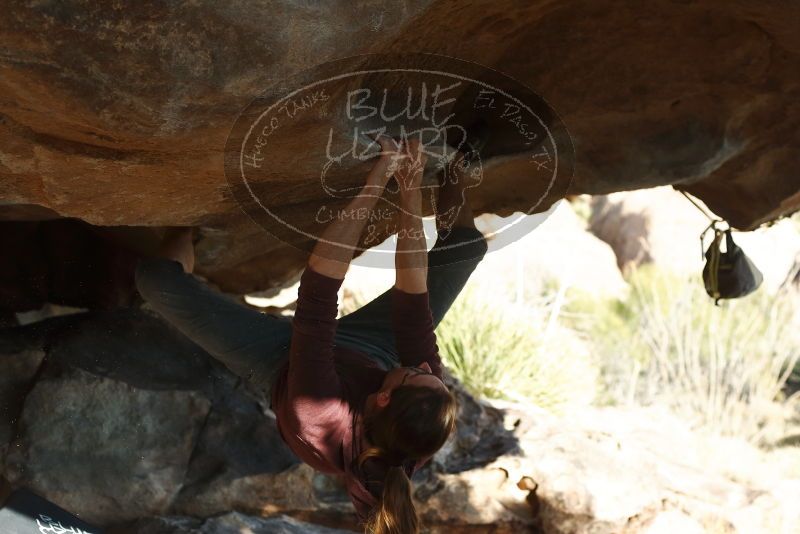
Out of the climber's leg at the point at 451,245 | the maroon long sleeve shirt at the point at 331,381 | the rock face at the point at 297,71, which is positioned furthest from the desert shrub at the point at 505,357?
the maroon long sleeve shirt at the point at 331,381

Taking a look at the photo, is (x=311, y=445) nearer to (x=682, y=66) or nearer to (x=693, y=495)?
(x=682, y=66)

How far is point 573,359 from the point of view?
8867 millimetres

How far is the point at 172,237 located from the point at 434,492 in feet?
5.79

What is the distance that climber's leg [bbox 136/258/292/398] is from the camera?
3.08m

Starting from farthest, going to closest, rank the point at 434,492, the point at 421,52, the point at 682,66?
the point at 434,492
the point at 682,66
the point at 421,52

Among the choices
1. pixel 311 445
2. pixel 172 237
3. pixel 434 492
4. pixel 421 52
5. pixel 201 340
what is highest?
pixel 421 52

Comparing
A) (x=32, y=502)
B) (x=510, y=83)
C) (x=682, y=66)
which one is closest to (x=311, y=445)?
(x=32, y=502)

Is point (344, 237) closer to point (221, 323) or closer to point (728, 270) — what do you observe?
point (221, 323)

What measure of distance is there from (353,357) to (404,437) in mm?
475

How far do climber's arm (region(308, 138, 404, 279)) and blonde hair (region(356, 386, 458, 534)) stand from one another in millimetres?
398

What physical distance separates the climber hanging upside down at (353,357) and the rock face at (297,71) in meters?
0.31

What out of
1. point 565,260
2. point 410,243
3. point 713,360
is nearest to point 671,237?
point 565,260

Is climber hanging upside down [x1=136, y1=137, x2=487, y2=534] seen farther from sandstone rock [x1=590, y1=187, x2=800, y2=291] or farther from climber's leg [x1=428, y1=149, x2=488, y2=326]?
sandstone rock [x1=590, y1=187, x2=800, y2=291]

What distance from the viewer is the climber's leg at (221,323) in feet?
10.1
